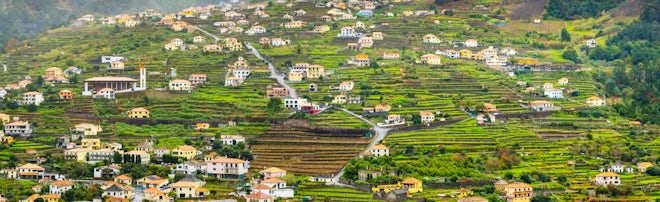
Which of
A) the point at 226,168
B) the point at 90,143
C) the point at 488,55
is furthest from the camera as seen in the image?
the point at 488,55

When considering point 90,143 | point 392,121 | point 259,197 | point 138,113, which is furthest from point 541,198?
point 138,113

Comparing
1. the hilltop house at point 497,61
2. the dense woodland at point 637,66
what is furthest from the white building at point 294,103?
the dense woodland at point 637,66

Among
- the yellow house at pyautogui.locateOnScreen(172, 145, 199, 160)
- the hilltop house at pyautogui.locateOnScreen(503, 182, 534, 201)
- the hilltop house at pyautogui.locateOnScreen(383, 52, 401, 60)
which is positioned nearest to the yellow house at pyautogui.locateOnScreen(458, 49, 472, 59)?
the hilltop house at pyautogui.locateOnScreen(383, 52, 401, 60)

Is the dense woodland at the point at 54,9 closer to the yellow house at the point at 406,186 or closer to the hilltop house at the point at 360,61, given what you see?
the hilltop house at the point at 360,61

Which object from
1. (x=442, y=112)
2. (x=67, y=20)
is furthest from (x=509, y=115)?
(x=67, y=20)

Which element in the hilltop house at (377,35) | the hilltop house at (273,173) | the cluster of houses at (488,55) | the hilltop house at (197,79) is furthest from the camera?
the hilltop house at (377,35)

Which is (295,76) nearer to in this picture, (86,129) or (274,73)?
(274,73)
